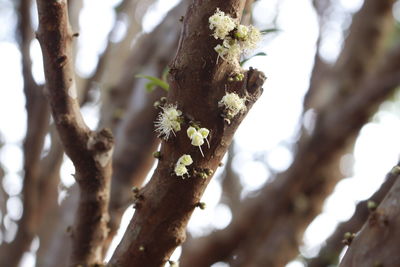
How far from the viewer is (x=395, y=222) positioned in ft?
3.23

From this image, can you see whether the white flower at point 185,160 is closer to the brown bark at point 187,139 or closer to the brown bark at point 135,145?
the brown bark at point 187,139

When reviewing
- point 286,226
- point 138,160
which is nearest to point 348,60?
point 286,226

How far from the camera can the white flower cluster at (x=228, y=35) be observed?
41.0 inches

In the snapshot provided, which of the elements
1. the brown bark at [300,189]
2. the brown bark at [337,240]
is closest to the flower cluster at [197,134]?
the brown bark at [337,240]

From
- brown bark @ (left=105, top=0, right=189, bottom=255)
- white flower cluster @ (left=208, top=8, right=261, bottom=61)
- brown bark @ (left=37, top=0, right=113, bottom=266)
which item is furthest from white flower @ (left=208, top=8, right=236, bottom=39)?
brown bark @ (left=105, top=0, right=189, bottom=255)

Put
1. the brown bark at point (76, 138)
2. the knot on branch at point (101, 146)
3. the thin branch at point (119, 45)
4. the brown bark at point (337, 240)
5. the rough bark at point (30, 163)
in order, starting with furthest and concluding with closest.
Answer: the thin branch at point (119, 45) < the rough bark at point (30, 163) < the brown bark at point (337, 240) < the knot on branch at point (101, 146) < the brown bark at point (76, 138)

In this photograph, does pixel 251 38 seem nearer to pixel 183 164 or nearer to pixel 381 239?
pixel 183 164

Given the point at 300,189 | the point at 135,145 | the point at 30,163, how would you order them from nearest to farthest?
the point at 135,145 < the point at 30,163 < the point at 300,189

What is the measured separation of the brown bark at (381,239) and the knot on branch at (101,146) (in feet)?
2.48

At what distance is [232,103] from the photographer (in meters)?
1.06

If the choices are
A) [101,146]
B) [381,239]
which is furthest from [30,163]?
[381,239]

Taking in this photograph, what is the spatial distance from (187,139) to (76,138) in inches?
16.2

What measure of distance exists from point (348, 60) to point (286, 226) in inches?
53.9

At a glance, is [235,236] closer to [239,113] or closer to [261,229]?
[261,229]
